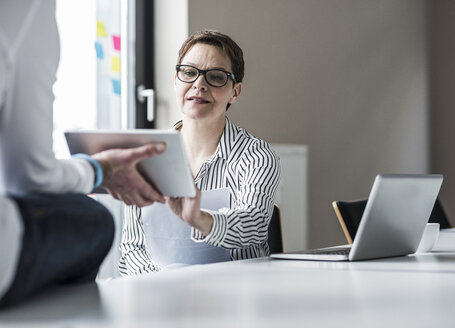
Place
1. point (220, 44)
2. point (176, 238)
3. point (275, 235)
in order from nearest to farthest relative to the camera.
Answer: point (176, 238), point (275, 235), point (220, 44)

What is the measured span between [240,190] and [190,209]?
0.51 m

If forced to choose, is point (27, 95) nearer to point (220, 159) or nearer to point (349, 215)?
point (220, 159)

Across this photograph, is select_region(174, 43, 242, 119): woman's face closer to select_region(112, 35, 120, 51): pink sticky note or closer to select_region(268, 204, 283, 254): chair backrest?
select_region(268, 204, 283, 254): chair backrest

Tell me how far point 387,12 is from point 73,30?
132 inches

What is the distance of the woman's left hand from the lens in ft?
5.97

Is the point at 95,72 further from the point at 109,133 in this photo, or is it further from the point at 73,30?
the point at 109,133

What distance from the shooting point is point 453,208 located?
6660 millimetres

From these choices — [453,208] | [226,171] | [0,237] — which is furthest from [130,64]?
[453,208]

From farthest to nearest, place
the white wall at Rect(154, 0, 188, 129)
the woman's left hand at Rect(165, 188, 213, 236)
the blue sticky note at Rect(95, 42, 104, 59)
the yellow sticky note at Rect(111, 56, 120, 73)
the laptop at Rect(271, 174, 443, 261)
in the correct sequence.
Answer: the white wall at Rect(154, 0, 188, 129) → the yellow sticky note at Rect(111, 56, 120, 73) → the blue sticky note at Rect(95, 42, 104, 59) → the woman's left hand at Rect(165, 188, 213, 236) → the laptop at Rect(271, 174, 443, 261)

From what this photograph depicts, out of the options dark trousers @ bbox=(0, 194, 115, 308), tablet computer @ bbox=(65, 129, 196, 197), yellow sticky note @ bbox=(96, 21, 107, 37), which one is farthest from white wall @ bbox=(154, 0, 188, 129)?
dark trousers @ bbox=(0, 194, 115, 308)

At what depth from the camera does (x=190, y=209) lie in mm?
1831

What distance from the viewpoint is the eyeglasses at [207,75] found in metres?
2.46

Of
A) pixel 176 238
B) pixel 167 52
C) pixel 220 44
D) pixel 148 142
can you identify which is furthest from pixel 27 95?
A: pixel 167 52

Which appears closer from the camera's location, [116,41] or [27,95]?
[27,95]
